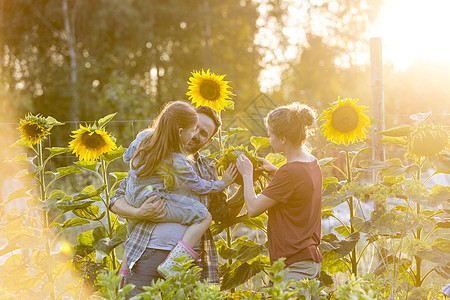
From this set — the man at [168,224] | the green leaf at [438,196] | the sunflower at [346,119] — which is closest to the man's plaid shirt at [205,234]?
the man at [168,224]

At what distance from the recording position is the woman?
2.09m

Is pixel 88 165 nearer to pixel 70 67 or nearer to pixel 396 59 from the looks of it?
pixel 70 67

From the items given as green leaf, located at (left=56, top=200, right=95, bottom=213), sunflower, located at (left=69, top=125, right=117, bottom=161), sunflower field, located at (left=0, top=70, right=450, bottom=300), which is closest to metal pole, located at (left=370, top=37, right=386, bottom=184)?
sunflower field, located at (left=0, top=70, right=450, bottom=300)

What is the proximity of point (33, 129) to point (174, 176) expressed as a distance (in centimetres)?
98

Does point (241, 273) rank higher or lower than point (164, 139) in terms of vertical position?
lower

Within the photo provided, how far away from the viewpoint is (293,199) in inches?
83.4

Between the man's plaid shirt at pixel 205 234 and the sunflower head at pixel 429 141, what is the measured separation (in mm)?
874

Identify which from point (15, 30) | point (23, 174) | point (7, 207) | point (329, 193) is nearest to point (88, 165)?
point (23, 174)

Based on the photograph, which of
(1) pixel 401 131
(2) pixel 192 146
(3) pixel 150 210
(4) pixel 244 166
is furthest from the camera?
(1) pixel 401 131

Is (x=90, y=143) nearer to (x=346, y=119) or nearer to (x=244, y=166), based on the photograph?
(x=244, y=166)

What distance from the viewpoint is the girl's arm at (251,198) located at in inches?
82.8

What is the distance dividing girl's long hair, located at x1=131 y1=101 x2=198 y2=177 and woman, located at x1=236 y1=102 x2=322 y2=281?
318mm

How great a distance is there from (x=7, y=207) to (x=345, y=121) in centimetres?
294

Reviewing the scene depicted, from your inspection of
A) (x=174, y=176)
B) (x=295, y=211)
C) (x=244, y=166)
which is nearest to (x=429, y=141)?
(x=295, y=211)
